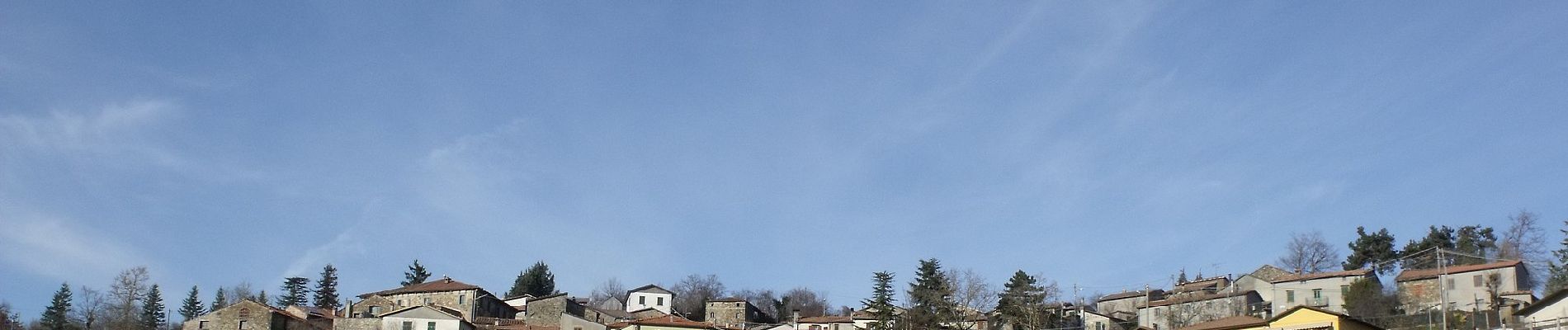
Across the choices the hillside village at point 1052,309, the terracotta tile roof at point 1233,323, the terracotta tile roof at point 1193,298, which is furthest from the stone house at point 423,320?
the terracotta tile roof at point 1193,298

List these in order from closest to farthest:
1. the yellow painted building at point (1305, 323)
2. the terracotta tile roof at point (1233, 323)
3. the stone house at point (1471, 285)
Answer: the yellow painted building at point (1305, 323) → the terracotta tile roof at point (1233, 323) → the stone house at point (1471, 285)

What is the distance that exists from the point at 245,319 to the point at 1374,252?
79.7m

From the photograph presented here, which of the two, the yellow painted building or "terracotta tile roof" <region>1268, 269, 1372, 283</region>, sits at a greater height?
"terracotta tile roof" <region>1268, 269, 1372, 283</region>

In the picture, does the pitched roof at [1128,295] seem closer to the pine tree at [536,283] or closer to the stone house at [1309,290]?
the stone house at [1309,290]

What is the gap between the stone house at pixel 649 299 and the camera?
370ft

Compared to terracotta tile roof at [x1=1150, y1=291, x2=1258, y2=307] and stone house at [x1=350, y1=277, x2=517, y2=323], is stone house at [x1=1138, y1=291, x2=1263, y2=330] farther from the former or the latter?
stone house at [x1=350, y1=277, x2=517, y2=323]

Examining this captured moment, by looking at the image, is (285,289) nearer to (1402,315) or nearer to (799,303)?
(799,303)

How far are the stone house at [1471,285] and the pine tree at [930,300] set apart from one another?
1115 inches

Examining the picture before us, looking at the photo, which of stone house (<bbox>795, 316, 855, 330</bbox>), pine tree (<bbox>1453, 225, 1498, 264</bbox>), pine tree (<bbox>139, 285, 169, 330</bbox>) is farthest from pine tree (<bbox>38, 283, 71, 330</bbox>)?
pine tree (<bbox>1453, 225, 1498, 264</bbox>)

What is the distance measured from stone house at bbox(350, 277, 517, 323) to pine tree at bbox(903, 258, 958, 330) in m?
30.8

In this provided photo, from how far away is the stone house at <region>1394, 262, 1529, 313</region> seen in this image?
77250mm

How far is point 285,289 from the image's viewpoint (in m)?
142

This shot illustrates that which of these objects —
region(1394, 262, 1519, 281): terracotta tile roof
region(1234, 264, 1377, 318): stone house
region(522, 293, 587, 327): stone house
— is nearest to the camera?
region(1394, 262, 1519, 281): terracotta tile roof

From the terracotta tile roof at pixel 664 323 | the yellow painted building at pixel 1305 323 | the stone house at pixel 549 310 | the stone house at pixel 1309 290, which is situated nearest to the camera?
the yellow painted building at pixel 1305 323
